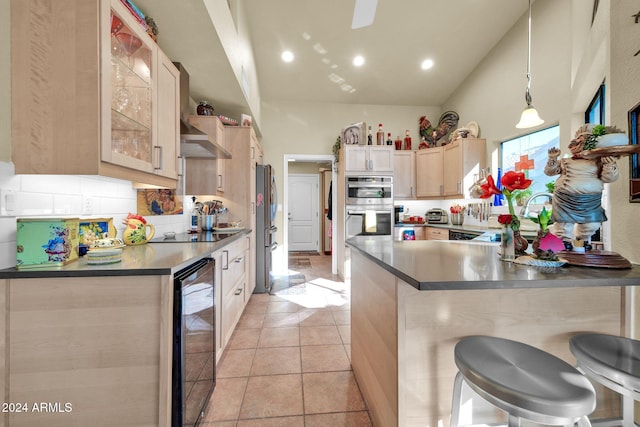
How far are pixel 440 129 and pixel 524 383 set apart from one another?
502cm

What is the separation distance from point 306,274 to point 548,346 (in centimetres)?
400

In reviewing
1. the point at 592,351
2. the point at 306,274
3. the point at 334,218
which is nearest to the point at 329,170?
the point at 334,218

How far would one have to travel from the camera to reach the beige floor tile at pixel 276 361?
1.93 m

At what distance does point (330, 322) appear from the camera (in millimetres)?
2781

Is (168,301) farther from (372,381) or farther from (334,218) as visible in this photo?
(334,218)

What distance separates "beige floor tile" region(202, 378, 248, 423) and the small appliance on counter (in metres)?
3.92

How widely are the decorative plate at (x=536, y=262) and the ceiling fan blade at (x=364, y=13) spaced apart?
3.06 metres

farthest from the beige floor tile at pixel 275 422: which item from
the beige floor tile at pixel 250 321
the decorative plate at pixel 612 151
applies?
the decorative plate at pixel 612 151

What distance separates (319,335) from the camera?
2486 millimetres

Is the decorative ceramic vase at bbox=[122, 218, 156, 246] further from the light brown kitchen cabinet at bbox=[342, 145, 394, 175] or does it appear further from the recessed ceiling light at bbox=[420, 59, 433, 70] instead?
the recessed ceiling light at bbox=[420, 59, 433, 70]

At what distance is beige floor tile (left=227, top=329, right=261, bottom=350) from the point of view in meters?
2.29

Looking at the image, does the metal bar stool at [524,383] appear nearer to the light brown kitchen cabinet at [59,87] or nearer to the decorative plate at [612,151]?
the decorative plate at [612,151]

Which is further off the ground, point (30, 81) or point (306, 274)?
point (30, 81)

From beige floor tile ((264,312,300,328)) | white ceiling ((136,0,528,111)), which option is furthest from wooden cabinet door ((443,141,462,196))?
beige floor tile ((264,312,300,328))
